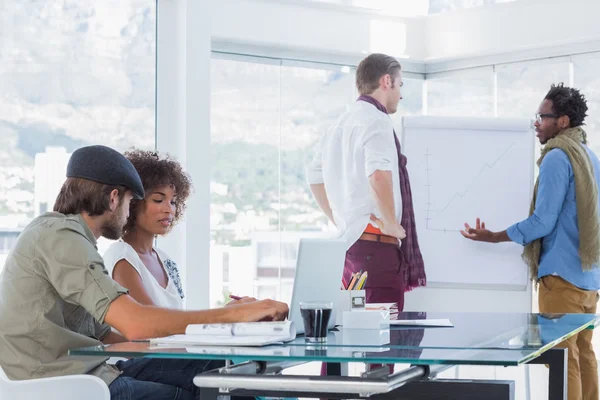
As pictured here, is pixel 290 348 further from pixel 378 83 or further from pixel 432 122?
pixel 432 122

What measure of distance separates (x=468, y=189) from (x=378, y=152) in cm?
96

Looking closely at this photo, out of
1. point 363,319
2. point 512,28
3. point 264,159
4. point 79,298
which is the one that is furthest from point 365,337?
point 512,28

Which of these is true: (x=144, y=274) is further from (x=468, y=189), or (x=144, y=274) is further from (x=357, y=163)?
(x=468, y=189)

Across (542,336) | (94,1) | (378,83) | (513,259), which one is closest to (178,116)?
(94,1)

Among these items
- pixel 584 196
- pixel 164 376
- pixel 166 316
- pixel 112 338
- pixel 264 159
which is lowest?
pixel 164 376

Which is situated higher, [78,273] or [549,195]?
[549,195]

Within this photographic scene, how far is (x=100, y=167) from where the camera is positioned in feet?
8.24

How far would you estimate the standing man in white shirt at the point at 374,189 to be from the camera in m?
4.12

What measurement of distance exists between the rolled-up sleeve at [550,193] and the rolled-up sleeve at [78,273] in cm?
257

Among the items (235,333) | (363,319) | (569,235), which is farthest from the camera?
(569,235)

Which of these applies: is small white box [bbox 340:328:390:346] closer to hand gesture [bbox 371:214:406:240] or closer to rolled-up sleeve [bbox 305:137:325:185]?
hand gesture [bbox 371:214:406:240]

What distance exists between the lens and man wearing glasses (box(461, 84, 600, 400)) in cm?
427

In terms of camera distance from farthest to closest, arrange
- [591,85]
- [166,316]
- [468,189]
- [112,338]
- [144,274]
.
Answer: [591,85] → [468,189] → [144,274] → [112,338] → [166,316]

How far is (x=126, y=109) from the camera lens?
4.99 meters
